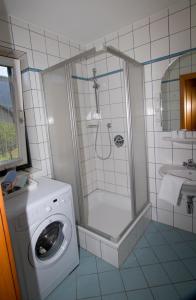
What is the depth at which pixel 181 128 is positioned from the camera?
1865 millimetres

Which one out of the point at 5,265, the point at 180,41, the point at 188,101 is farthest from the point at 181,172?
the point at 5,265

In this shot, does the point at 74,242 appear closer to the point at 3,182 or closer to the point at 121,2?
the point at 3,182

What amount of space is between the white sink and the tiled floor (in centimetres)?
68

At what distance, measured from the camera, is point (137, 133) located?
1869mm

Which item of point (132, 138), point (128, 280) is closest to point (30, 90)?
point (132, 138)

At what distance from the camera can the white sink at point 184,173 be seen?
1576 mm

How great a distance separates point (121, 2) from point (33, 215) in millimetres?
1907

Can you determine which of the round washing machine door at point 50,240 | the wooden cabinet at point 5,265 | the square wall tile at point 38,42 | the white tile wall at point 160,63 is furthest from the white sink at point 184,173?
A: the square wall tile at point 38,42

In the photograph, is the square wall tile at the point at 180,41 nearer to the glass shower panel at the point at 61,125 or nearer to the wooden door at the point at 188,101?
the wooden door at the point at 188,101

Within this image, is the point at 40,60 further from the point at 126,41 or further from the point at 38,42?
the point at 126,41

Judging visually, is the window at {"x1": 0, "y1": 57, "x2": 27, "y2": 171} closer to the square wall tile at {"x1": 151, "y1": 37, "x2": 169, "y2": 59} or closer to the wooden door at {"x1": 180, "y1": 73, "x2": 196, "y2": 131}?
the square wall tile at {"x1": 151, "y1": 37, "x2": 169, "y2": 59}

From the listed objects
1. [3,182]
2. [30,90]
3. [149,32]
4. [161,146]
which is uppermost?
[149,32]

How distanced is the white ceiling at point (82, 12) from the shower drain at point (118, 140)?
1.24 metres

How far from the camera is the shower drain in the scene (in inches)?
92.4
